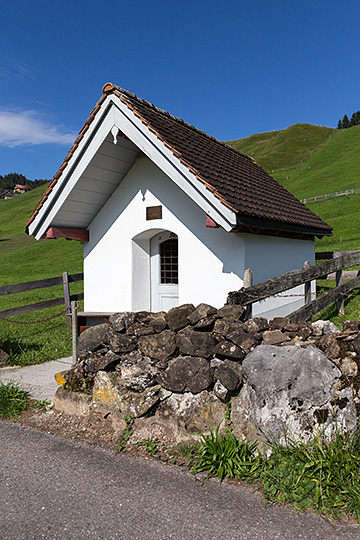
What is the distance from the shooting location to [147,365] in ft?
16.3

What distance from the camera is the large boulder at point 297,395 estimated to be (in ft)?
12.4

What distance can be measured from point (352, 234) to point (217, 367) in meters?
25.2

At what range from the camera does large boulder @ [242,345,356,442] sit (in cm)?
379

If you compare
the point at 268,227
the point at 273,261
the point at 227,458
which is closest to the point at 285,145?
the point at 273,261

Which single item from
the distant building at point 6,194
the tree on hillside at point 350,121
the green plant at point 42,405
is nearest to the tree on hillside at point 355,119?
the tree on hillside at point 350,121

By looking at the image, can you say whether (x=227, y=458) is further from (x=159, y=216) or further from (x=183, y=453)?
(x=159, y=216)

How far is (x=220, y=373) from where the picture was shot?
4.43 meters

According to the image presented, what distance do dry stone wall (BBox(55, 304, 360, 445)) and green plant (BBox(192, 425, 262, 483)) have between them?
0.20 meters

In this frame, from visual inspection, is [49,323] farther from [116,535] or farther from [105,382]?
[116,535]

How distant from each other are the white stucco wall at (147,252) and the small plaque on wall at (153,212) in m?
0.08

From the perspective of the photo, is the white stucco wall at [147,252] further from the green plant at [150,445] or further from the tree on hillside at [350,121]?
the tree on hillside at [350,121]

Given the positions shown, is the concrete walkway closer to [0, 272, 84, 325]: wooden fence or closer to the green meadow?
the green meadow

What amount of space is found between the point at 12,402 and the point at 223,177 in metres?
5.39

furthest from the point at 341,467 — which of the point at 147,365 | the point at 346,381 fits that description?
the point at 147,365
